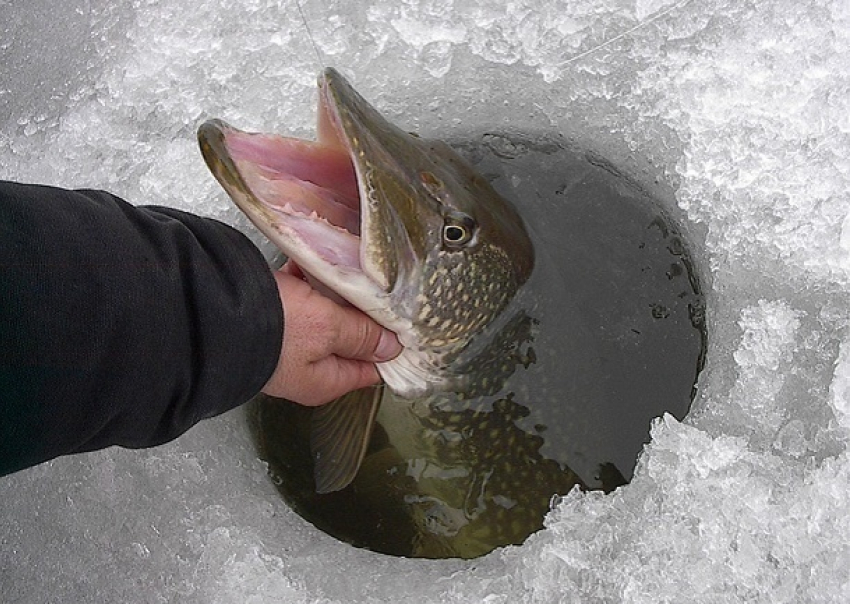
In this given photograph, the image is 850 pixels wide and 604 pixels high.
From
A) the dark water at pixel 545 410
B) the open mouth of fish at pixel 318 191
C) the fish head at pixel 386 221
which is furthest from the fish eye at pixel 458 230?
the dark water at pixel 545 410

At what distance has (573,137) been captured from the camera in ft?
5.66

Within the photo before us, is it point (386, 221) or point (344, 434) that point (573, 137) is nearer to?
point (386, 221)

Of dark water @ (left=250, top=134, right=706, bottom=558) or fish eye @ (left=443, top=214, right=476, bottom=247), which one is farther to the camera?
dark water @ (left=250, top=134, right=706, bottom=558)

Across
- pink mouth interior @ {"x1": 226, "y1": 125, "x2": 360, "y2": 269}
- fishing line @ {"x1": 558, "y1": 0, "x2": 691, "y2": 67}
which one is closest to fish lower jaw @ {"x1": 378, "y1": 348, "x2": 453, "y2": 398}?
pink mouth interior @ {"x1": 226, "y1": 125, "x2": 360, "y2": 269}

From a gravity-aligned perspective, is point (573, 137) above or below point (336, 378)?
above

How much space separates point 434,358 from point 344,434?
0.68 feet

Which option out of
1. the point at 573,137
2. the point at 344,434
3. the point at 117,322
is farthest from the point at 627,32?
the point at 117,322

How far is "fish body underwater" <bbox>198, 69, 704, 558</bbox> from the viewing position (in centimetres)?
123

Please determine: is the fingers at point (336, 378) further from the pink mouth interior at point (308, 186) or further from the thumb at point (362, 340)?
the pink mouth interior at point (308, 186)

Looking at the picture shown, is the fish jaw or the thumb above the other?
the fish jaw

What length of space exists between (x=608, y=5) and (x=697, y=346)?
0.69 metres

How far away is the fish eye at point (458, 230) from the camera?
1332 millimetres

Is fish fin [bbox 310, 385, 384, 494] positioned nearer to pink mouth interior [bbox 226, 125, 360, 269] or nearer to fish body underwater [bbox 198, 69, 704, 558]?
fish body underwater [bbox 198, 69, 704, 558]

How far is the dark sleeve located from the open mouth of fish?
0.07 m
